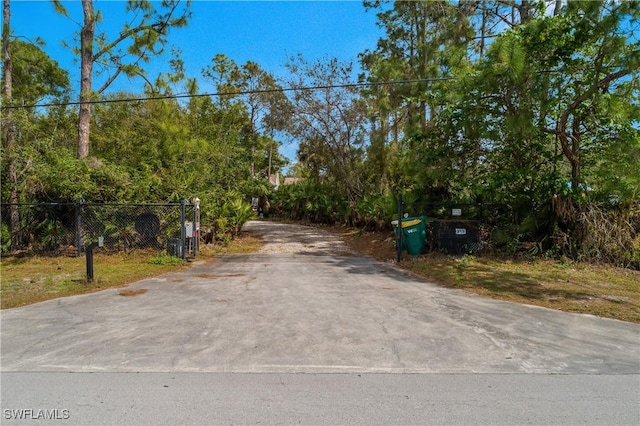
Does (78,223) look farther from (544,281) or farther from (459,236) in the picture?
(544,281)

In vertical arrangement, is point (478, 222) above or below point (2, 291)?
above

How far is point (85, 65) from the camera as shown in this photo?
44.7ft

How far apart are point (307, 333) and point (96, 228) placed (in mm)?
9293

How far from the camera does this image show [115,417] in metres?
3.00

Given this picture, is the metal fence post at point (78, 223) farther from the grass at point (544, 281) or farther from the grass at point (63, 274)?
the grass at point (544, 281)

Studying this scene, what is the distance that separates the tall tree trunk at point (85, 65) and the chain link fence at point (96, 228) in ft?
8.18

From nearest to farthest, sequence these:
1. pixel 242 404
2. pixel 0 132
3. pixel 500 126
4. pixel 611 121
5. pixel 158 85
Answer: pixel 242 404 → pixel 611 121 → pixel 500 126 → pixel 0 132 → pixel 158 85

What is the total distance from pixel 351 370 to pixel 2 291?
6.99m

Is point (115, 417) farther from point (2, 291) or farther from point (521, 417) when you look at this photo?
point (2, 291)

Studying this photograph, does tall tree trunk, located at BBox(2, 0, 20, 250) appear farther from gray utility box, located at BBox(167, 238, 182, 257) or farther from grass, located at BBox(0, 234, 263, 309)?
gray utility box, located at BBox(167, 238, 182, 257)

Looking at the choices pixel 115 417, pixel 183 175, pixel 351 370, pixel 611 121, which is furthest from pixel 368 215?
pixel 115 417

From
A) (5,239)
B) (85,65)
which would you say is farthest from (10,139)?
(85,65)

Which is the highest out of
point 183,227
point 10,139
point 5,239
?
point 10,139

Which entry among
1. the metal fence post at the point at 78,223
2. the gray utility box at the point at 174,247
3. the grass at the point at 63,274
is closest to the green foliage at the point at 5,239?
the grass at the point at 63,274
